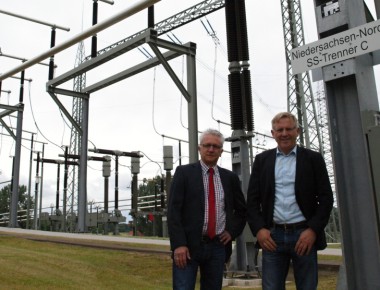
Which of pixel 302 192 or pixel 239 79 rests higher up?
pixel 239 79

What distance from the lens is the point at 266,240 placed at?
9.45ft

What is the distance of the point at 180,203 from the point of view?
3094mm

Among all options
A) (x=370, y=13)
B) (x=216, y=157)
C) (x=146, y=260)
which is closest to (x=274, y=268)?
(x=216, y=157)

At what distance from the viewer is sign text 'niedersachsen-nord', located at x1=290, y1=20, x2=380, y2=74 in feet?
8.93

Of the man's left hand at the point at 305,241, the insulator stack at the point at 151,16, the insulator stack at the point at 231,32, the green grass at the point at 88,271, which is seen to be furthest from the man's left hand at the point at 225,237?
the insulator stack at the point at 151,16

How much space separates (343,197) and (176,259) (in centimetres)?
112

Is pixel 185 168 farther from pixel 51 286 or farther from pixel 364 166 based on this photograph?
pixel 51 286

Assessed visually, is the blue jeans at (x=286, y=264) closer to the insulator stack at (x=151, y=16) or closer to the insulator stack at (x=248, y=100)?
the insulator stack at (x=248, y=100)

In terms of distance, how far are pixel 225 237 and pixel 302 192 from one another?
0.60m

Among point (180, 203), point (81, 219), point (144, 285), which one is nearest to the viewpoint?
point (180, 203)

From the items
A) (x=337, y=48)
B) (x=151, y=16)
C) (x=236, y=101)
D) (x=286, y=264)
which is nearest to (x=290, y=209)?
(x=286, y=264)

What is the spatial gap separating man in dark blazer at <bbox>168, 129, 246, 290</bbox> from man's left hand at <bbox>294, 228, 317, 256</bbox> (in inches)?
19.8

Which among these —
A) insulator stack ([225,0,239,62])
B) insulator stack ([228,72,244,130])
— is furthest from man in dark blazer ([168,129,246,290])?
insulator stack ([225,0,239,62])

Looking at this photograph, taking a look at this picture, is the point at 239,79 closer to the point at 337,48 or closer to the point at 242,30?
the point at 242,30
